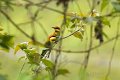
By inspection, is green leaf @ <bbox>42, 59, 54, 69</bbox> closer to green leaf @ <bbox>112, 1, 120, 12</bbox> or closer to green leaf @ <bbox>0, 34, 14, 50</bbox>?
green leaf @ <bbox>0, 34, 14, 50</bbox>

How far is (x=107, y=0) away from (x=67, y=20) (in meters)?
0.17

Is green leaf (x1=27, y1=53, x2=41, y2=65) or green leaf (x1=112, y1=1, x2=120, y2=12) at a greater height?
green leaf (x1=112, y1=1, x2=120, y2=12)

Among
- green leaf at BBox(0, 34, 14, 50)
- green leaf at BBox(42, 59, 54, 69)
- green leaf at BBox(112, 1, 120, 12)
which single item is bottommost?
green leaf at BBox(42, 59, 54, 69)

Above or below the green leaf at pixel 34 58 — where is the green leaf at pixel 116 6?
above

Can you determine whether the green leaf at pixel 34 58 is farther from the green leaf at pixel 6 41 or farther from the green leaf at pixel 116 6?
the green leaf at pixel 116 6

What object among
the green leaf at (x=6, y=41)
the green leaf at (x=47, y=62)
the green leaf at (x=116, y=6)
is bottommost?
the green leaf at (x=47, y=62)

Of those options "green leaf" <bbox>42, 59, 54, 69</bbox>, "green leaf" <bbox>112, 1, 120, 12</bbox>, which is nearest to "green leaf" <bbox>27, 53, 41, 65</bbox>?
"green leaf" <bbox>42, 59, 54, 69</bbox>

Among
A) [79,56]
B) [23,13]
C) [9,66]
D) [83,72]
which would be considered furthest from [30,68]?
[23,13]

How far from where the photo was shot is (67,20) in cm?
171

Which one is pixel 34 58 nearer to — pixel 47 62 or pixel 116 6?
pixel 47 62

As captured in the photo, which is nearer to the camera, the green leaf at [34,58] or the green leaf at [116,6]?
the green leaf at [34,58]

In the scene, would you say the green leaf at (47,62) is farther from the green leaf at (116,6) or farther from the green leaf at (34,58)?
the green leaf at (116,6)

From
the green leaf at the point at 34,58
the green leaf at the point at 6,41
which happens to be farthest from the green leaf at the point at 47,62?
the green leaf at the point at 6,41

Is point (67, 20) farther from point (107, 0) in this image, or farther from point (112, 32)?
point (112, 32)
